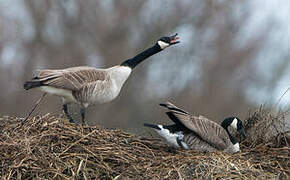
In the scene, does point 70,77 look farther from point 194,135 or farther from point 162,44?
point 194,135

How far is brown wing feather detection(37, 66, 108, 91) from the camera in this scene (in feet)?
10.7

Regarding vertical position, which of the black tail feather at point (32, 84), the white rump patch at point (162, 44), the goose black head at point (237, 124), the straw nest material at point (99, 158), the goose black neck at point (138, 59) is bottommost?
the straw nest material at point (99, 158)

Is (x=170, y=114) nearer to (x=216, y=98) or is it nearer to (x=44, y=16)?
(x=216, y=98)

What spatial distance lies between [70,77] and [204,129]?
39.7 inches

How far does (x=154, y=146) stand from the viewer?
300cm

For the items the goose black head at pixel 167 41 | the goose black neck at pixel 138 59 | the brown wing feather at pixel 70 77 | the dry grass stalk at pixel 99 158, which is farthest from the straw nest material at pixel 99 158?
the goose black head at pixel 167 41

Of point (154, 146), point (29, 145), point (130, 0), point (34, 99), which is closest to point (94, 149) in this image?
point (29, 145)

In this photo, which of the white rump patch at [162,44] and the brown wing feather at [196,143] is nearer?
the brown wing feather at [196,143]

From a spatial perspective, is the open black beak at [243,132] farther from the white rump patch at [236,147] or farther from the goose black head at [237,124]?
the white rump patch at [236,147]

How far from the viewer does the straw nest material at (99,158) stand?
2285 millimetres

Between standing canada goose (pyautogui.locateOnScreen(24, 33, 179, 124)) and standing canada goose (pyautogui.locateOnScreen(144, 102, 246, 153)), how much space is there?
49cm

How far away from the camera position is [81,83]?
3.39 meters

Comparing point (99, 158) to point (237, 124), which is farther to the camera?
point (237, 124)

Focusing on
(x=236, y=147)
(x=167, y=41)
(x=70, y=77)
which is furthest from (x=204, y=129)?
(x=70, y=77)
